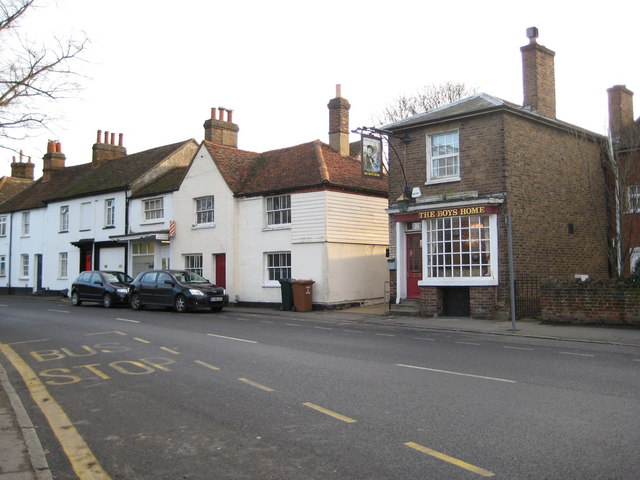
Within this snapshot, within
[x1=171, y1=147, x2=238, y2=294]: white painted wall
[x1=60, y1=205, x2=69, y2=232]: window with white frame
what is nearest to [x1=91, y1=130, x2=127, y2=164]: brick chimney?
[x1=60, y1=205, x2=69, y2=232]: window with white frame

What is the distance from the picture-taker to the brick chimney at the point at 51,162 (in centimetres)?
4153

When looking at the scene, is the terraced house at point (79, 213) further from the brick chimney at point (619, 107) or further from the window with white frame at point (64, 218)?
the brick chimney at point (619, 107)

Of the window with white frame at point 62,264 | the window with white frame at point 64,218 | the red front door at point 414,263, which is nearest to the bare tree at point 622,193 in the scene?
the red front door at point 414,263

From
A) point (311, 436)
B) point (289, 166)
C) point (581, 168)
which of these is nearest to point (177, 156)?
point (289, 166)

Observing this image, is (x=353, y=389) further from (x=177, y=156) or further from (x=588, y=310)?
(x=177, y=156)

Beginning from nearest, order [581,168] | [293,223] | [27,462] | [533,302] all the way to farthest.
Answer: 1. [27,462]
2. [533,302]
3. [581,168]
4. [293,223]

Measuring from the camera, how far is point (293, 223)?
914 inches

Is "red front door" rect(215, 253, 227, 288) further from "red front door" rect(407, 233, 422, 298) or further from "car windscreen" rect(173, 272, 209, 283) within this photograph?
"red front door" rect(407, 233, 422, 298)

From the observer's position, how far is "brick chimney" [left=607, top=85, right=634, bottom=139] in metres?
23.7

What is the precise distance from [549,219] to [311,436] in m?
15.8

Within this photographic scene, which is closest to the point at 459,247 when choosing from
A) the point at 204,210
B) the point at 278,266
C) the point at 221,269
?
the point at 278,266

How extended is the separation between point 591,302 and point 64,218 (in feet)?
104

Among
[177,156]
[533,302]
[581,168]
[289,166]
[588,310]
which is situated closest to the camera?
[588,310]

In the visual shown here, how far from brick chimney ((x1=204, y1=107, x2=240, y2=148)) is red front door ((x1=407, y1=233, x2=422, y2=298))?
45.9 ft
